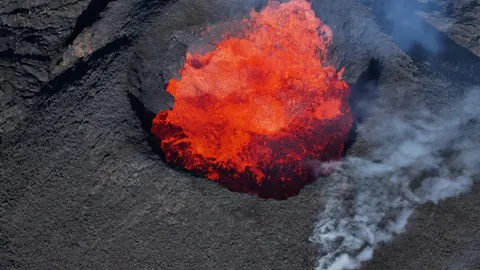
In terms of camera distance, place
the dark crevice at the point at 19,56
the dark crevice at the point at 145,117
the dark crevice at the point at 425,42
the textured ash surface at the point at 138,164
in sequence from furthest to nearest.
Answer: the dark crevice at the point at 19,56, the dark crevice at the point at 425,42, the dark crevice at the point at 145,117, the textured ash surface at the point at 138,164

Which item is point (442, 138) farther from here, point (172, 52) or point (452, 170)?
point (172, 52)

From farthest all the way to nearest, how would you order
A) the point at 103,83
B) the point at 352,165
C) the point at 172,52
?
the point at 172,52 → the point at 103,83 → the point at 352,165

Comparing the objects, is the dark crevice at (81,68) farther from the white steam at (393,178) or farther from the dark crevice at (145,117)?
the white steam at (393,178)

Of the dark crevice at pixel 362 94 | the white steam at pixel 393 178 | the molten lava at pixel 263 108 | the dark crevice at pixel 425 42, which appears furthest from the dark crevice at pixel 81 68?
the dark crevice at pixel 425 42

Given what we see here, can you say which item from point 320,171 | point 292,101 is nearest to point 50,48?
point 292,101

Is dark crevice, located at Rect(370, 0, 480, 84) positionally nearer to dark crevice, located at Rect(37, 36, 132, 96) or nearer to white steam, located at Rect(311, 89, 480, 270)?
white steam, located at Rect(311, 89, 480, 270)

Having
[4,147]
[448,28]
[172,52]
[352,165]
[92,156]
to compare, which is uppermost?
[448,28]

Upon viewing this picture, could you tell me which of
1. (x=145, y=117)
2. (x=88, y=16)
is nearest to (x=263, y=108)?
(x=145, y=117)
